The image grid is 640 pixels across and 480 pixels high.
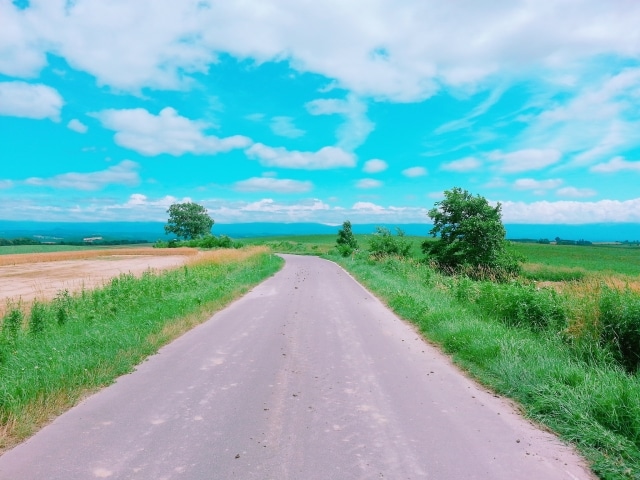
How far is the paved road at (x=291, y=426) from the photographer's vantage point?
11.8 ft

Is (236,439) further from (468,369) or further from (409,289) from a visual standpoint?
(409,289)

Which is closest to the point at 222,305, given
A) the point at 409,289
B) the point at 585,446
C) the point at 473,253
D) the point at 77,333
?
the point at 77,333

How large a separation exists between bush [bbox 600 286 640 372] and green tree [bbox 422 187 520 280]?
19.6 metres

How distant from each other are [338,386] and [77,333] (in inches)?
224

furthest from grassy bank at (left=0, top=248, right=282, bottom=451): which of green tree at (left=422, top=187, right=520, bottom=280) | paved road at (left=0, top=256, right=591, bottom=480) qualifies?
green tree at (left=422, top=187, right=520, bottom=280)

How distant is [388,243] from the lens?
37594 millimetres

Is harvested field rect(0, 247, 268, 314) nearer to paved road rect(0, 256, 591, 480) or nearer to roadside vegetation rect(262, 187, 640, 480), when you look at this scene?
paved road rect(0, 256, 591, 480)

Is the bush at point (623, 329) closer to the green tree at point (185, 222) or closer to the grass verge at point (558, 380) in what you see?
the grass verge at point (558, 380)

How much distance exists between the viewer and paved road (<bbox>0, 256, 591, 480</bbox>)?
3590mm

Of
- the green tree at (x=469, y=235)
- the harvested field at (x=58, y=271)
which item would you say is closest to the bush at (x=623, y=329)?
the harvested field at (x=58, y=271)

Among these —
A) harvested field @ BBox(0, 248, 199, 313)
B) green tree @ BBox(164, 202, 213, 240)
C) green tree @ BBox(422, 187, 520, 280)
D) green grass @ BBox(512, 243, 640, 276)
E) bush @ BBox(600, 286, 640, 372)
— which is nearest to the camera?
bush @ BBox(600, 286, 640, 372)

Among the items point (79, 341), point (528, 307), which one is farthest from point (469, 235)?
point (79, 341)

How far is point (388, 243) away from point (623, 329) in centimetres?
3071

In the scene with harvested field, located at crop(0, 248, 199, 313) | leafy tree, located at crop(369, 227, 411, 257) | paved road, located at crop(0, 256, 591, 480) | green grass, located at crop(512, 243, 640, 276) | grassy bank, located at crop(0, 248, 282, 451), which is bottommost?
green grass, located at crop(512, 243, 640, 276)
